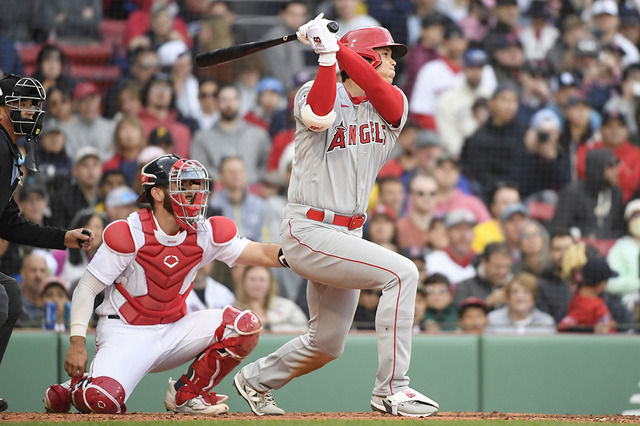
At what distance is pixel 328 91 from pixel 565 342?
2.79 m

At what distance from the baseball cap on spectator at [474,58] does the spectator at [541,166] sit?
807mm

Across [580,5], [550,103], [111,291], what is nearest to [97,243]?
[111,291]

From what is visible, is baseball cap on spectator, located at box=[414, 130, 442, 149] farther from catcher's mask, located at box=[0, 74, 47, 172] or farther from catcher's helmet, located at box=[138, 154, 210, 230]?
catcher's mask, located at box=[0, 74, 47, 172]

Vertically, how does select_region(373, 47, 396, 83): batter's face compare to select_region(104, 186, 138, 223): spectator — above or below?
above

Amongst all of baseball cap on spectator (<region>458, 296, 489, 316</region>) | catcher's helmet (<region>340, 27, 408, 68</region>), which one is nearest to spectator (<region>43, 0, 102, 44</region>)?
baseball cap on spectator (<region>458, 296, 489, 316</region>)

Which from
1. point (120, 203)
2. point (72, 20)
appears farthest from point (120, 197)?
point (72, 20)

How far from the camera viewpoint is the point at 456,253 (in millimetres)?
7445

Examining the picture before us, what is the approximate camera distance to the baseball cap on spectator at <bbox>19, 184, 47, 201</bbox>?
23.6ft

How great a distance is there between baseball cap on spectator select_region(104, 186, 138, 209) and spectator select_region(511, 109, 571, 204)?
3310 millimetres

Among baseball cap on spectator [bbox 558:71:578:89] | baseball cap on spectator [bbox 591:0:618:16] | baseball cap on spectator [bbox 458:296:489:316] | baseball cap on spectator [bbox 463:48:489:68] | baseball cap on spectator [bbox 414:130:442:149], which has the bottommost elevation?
baseball cap on spectator [bbox 458:296:489:316]

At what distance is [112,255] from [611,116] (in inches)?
219

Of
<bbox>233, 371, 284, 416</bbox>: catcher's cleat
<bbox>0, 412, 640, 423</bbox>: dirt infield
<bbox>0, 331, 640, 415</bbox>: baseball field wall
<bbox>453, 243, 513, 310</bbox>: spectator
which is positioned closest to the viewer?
<bbox>0, 412, 640, 423</bbox>: dirt infield

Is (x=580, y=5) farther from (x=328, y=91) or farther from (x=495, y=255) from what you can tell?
(x=328, y=91)

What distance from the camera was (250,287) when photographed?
6.58m
